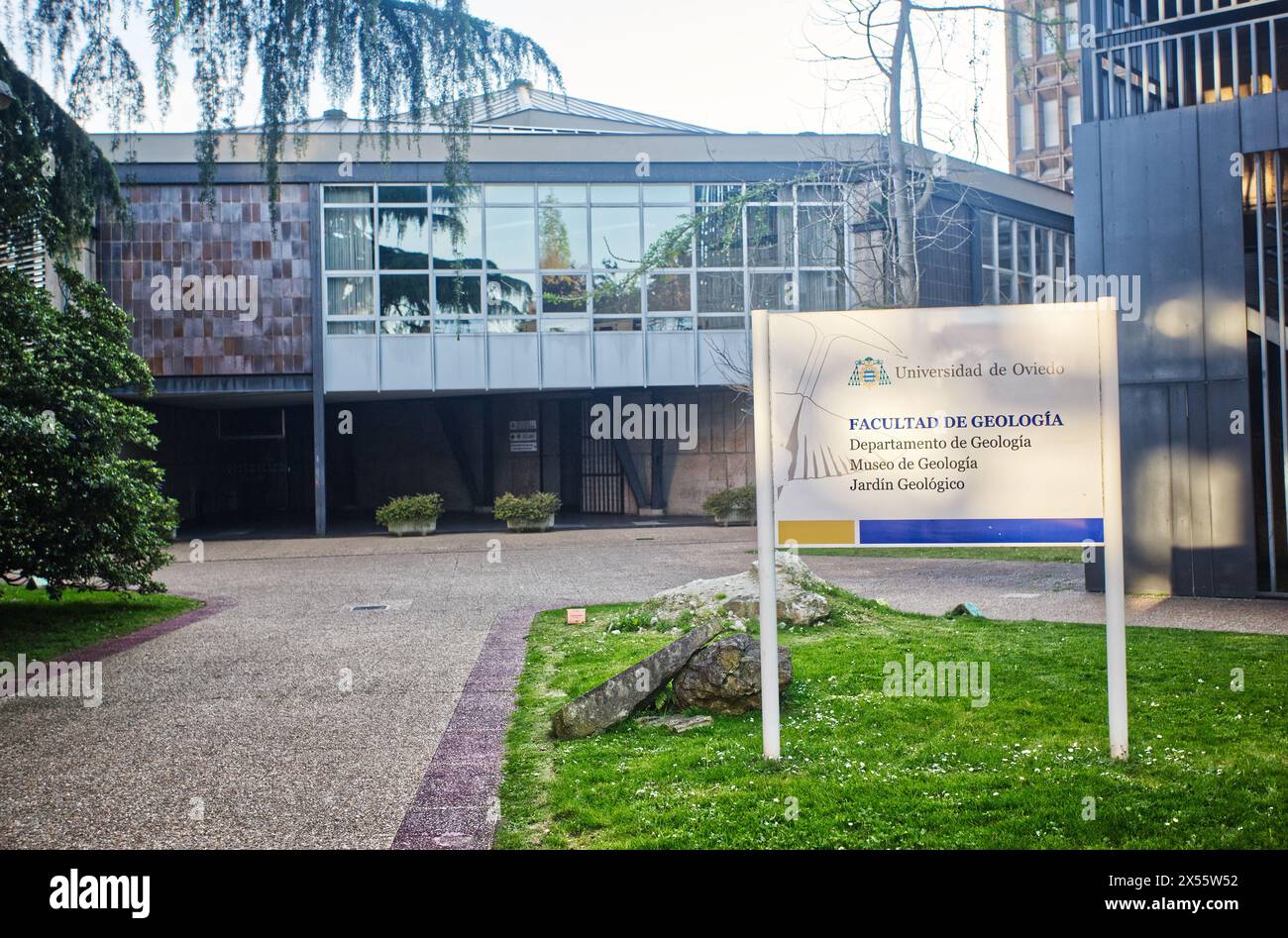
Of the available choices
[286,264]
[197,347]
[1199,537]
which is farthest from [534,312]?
[1199,537]

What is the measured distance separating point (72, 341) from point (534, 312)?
14.0 meters

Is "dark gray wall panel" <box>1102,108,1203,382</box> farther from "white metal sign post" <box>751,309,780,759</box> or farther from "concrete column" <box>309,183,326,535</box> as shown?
"concrete column" <box>309,183,326,535</box>

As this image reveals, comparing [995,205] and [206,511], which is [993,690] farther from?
[206,511]

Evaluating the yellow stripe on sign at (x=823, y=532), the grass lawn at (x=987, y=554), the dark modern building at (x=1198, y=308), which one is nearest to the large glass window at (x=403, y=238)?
the grass lawn at (x=987, y=554)

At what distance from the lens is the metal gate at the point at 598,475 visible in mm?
30203

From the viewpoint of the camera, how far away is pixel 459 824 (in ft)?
17.4

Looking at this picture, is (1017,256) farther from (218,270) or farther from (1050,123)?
(1050,123)

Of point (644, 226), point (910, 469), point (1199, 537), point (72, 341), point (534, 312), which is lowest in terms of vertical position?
point (1199, 537)

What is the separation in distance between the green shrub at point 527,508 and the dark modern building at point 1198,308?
15.0 metres

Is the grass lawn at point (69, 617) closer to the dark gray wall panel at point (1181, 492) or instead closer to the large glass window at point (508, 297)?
the dark gray wall panel at point (1181, 492)

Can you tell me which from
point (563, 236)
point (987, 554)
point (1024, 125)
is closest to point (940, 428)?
point (987, 554)

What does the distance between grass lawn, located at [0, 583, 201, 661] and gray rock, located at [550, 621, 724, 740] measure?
20.4 feet

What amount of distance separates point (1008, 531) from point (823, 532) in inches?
38.2
